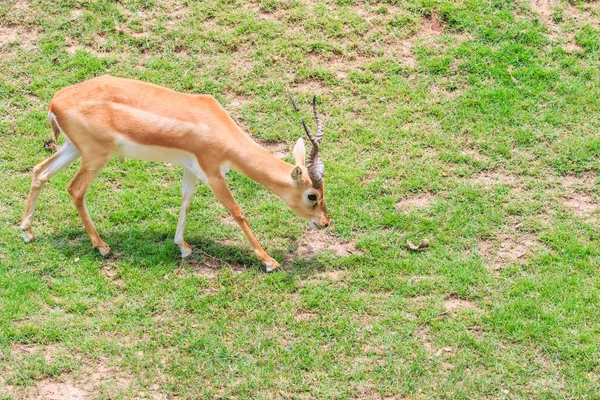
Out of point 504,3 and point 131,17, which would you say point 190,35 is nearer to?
point 131,17

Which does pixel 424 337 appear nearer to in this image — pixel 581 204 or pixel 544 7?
pixel 581 204

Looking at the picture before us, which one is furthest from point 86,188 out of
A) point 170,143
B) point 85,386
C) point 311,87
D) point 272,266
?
point 311,87

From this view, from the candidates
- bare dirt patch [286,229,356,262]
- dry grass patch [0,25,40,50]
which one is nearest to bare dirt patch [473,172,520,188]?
bare dirt patch [286,229,356,262]

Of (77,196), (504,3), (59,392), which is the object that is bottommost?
(59,392)

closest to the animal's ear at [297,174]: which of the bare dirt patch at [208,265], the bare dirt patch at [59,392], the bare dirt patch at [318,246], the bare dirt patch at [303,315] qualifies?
the bare dirt patch at [318,246]

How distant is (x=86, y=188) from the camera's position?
8.75 metres

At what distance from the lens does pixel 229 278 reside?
8.69m

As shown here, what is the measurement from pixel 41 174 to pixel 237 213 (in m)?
2.37

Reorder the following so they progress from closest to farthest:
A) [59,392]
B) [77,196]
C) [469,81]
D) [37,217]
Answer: [59,392], [77,196], [37,217], [469,81]

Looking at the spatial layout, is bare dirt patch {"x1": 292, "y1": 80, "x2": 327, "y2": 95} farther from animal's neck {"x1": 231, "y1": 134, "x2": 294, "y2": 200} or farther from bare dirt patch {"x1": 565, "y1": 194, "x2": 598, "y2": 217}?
bare dirt patch {"x1": 565, "y1": 194, "x2": 598, "y2": 217}

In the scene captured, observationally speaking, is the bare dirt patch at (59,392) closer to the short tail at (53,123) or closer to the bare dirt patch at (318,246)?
the bare dirt patch at (318,246)

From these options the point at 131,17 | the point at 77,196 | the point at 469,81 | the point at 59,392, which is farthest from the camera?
the point at 131,17

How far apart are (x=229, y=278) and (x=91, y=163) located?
2.00 meters

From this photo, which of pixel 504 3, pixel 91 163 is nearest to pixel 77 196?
pixel 91 163
